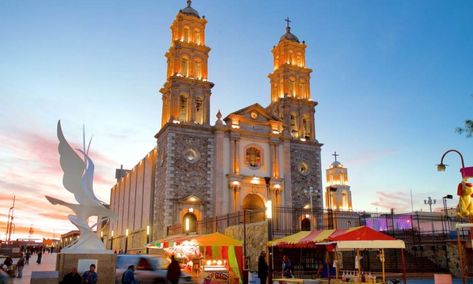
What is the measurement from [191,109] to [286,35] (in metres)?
15.5

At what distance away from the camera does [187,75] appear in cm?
4150

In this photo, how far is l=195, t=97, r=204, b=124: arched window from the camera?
40.5 m

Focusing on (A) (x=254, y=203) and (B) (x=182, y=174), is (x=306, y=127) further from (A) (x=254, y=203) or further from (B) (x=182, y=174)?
(B) (x=182, y=174)

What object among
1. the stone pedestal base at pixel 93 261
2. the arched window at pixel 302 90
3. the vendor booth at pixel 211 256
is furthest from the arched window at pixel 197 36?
the stone pedestal base at pixel 93 261

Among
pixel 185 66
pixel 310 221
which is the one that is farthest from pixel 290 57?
pixel 310 221

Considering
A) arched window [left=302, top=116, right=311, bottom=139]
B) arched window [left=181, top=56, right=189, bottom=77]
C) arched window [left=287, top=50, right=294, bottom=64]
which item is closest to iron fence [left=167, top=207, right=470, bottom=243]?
arched window [left=302, top=116, right=311, bottom=139]

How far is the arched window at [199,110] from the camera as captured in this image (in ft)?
133

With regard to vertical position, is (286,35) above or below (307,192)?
above

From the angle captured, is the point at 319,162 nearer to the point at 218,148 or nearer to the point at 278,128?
the point at 278,128

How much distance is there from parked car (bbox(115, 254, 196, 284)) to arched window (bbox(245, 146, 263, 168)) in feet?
78.0

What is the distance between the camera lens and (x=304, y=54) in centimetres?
4859

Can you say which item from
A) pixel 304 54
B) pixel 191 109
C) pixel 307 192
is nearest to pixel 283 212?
pixel 307 192

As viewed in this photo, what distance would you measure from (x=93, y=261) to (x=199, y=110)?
26784 mm

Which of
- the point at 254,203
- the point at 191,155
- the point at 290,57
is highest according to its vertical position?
the point at 290,57
